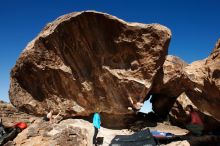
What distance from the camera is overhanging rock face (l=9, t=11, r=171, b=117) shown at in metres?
16.8

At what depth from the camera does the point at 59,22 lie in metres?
17.1

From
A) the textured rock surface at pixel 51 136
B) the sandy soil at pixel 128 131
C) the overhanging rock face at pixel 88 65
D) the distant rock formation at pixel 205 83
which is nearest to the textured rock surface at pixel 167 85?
the overhanging rock face at pixel 88 65

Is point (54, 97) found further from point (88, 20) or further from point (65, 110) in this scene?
point (88, 20)

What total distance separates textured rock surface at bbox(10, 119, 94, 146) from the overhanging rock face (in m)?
3.53

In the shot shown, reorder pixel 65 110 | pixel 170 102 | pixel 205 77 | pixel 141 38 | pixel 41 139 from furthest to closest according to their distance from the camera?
pixel 170 102 < pixel 65 110 < pixel 141 38 < pixel 41 139 < pixel 205 77

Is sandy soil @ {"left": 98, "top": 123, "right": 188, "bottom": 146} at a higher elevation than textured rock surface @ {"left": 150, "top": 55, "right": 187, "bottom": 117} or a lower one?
lower

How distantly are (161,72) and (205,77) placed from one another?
745 cm

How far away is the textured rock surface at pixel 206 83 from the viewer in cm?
1041

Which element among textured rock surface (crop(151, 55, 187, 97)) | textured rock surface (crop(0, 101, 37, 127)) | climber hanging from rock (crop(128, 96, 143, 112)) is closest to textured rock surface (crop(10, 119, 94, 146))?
textured rock surface (crop(0, 101, 37, 127))

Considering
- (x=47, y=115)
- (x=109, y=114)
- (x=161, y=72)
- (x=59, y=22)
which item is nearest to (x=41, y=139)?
(x=47, y=115)

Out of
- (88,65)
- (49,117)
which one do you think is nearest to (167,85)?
(88,65)

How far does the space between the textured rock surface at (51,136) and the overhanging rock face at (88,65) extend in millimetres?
3534

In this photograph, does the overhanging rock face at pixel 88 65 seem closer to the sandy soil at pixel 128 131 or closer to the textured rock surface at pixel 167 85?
the sandy soil at pixel 128 131

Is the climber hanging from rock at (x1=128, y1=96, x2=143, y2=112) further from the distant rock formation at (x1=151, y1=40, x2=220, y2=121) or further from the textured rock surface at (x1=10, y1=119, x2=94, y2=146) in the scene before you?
the distant rock formation at (x1=151, y1=40, x2=220, y2=121)
